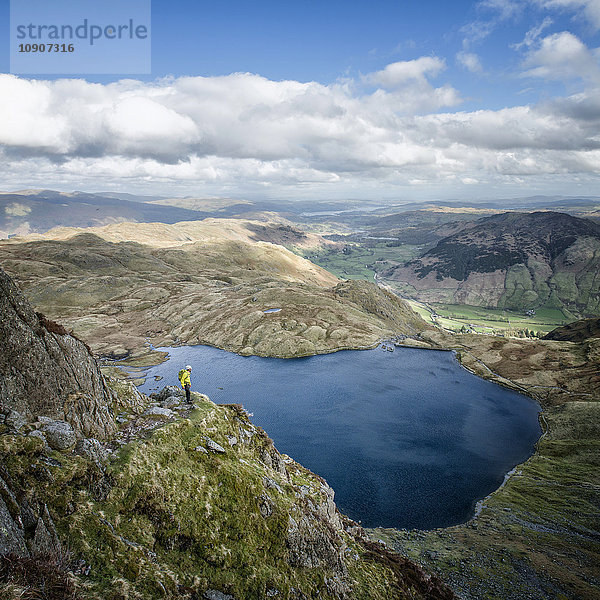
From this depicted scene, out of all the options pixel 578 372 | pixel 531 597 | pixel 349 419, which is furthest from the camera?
pixel 578 372

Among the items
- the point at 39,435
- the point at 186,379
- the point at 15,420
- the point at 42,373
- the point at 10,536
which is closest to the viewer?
the point at 10,536

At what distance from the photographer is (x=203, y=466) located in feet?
114

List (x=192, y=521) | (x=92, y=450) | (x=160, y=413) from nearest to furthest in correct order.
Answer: (x=92, y=450)
(x=192, y=521)
(x=160, y=413)

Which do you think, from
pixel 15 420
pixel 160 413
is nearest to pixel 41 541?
pixel 15 420

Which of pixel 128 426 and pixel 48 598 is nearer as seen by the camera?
pixel 48 598

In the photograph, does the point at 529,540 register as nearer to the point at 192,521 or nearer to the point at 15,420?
the point at 192,521

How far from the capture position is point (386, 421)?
4193 inches

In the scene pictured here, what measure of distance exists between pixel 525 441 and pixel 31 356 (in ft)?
375

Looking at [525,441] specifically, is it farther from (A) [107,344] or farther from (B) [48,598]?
(A) [107,344]

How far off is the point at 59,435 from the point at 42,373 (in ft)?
18.2

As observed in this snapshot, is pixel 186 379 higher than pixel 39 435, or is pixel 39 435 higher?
pixel 39 435

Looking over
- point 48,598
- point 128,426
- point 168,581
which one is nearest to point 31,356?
point 128,426

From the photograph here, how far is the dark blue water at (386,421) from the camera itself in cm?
7425

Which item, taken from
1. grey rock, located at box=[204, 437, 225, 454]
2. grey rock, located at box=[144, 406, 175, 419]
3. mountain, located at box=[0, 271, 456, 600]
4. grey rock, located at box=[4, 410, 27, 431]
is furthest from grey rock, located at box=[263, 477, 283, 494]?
grey rock, located at box=[4, 410, 27, 431]
